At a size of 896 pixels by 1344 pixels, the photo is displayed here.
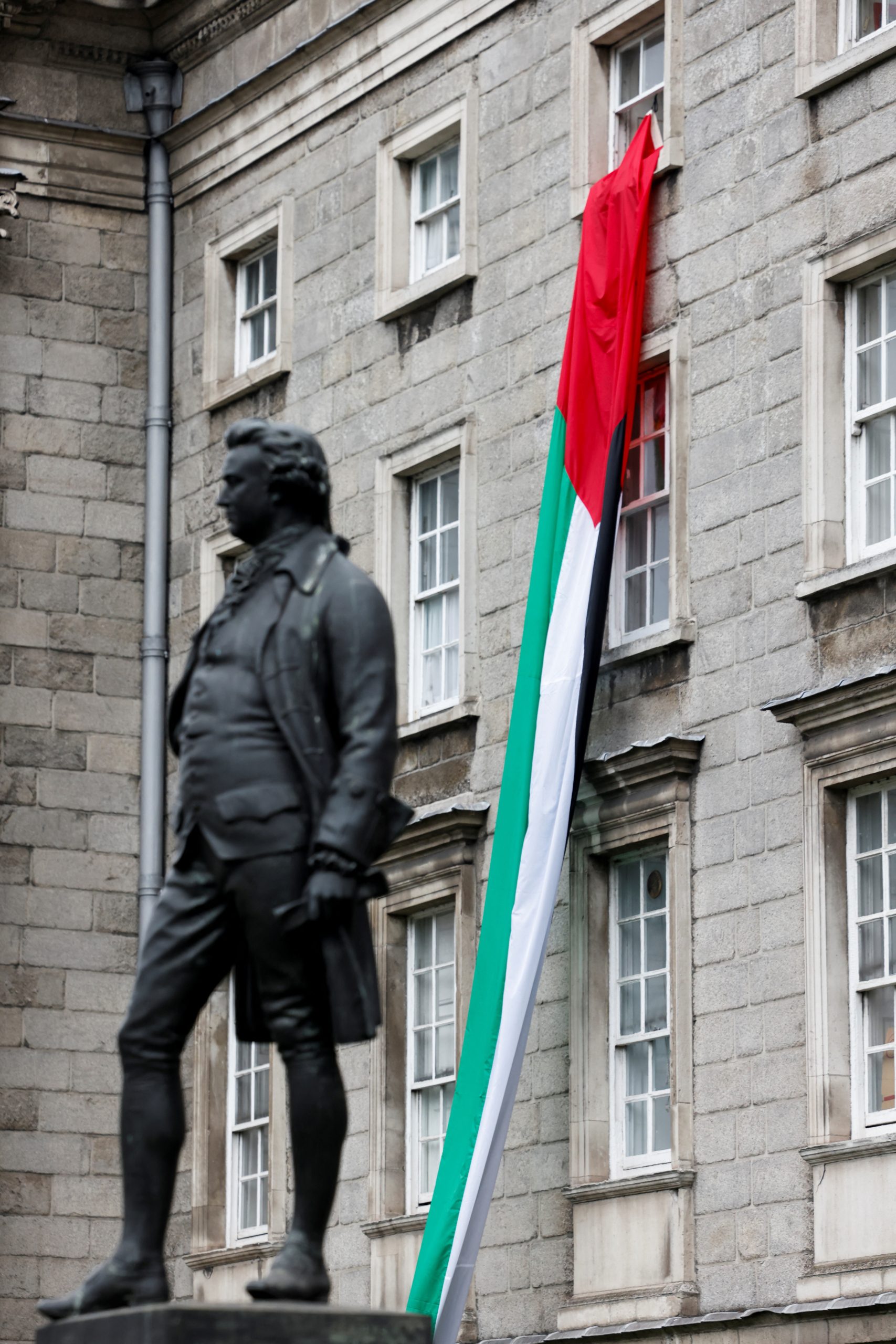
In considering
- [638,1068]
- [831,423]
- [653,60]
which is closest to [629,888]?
[638,1068]

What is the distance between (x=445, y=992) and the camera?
24.6 m

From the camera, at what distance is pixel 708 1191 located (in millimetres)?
20984

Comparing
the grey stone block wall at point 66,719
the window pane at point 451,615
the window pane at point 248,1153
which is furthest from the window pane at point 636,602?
the grey stone block wall at point 66,719

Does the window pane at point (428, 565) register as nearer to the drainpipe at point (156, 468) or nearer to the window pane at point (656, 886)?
the drainpipe at point (156, 468)

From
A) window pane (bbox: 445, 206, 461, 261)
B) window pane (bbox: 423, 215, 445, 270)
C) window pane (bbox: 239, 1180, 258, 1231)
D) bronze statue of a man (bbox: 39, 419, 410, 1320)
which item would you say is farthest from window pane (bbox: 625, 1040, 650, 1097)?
bronze statue of a man (bbox: 39, 419, 410, 1320)

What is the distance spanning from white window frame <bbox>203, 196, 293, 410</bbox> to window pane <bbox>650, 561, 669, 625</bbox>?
627 centimetres

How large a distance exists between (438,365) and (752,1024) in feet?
23.4

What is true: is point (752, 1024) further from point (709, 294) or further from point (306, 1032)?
point (306, 1032)

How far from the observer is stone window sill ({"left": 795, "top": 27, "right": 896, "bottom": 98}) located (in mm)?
20766

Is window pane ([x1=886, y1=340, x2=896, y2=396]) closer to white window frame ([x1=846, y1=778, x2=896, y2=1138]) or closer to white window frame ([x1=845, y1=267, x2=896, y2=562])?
white window frame ([x1=845, y1=267, x2=896, y2=562])

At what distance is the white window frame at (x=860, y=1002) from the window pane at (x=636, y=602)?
9.83 ft

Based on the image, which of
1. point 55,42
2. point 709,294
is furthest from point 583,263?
point 55,42

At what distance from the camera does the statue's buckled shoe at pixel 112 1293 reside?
31.6ft

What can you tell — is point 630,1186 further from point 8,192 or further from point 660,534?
point 8,192
